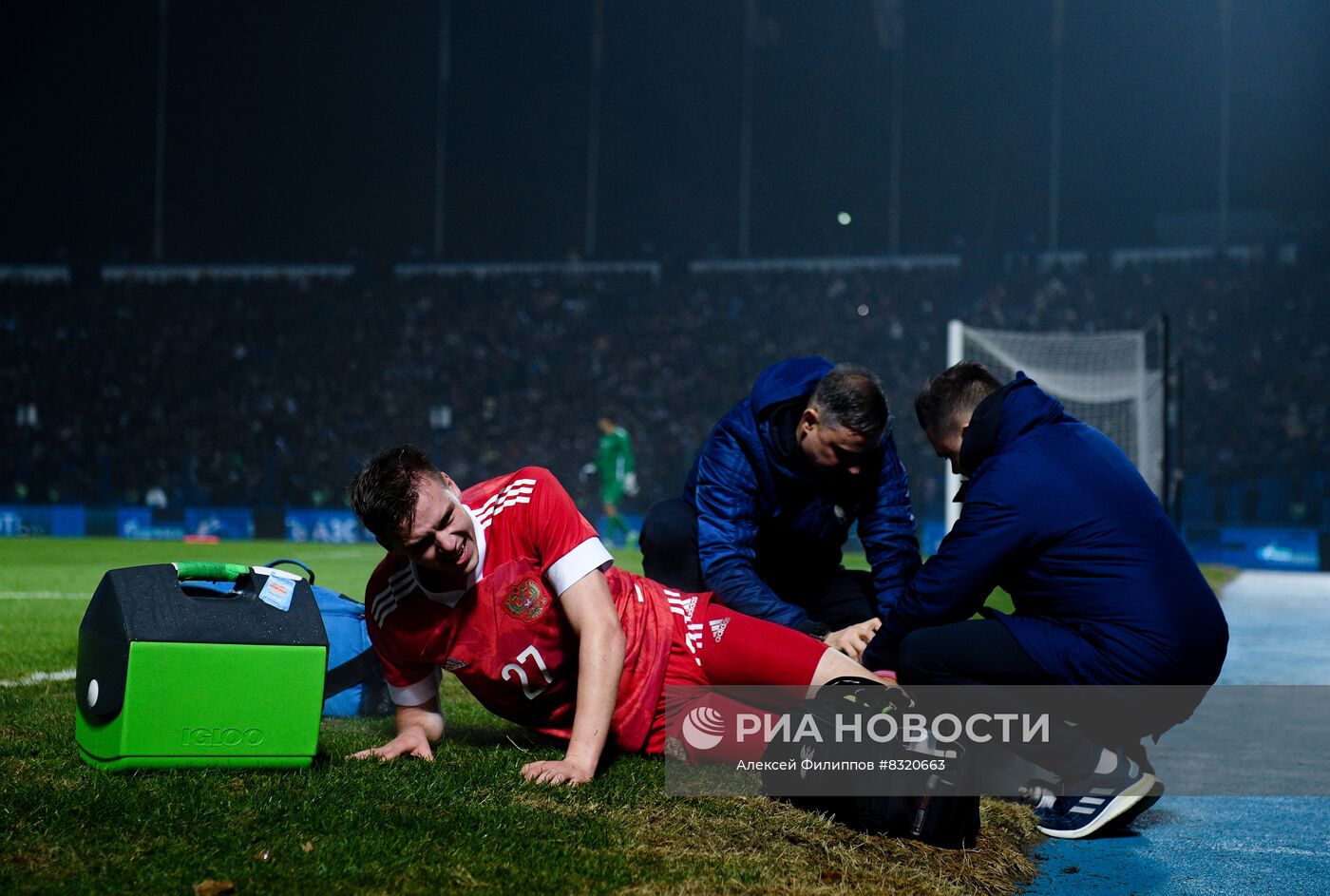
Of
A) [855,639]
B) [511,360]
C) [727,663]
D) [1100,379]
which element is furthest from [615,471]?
[727,663]

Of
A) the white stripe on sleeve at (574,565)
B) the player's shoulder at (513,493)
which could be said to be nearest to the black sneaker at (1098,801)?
the white stripe on sleeve at (574,565)

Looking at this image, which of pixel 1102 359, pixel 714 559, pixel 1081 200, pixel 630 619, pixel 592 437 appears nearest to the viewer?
pixel 630 619

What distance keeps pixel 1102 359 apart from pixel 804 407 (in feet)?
44.8

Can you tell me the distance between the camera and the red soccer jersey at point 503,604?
3.00m

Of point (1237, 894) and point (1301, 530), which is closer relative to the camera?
point (1237, 894)

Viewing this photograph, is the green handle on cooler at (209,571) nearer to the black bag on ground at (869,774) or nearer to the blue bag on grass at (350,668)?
the blue bag on grass at (350,668)

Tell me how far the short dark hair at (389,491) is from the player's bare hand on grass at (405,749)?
2.38ft

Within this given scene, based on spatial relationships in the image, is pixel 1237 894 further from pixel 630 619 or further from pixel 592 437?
pixel 592 437

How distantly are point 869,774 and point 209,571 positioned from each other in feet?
5.54

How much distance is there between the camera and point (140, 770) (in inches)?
109

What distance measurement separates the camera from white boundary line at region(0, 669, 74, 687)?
181 inches

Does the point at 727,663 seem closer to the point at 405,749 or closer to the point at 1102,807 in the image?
the point at 405,749

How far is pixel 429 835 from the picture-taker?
241cm

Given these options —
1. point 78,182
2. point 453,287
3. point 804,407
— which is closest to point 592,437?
point 453,287
